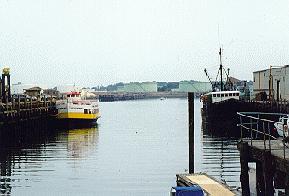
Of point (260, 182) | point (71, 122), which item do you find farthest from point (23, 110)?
Result: point (260, 182)

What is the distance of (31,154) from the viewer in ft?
153

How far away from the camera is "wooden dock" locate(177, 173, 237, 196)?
19.0 meters

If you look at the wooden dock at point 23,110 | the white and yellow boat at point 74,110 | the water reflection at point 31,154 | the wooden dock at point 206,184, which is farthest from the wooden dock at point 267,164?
the white and yellow boat at point 74,110

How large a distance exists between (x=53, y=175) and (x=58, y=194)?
6.31 meters

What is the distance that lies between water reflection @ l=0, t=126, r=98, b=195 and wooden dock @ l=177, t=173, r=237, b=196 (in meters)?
10.6

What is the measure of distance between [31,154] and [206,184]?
29.2 meters

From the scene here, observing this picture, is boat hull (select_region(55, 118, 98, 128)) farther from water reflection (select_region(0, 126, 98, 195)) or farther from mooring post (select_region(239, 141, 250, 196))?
mooring post (select_region(239, 141, 250, 196))

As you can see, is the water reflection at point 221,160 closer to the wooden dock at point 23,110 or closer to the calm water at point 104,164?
the calm water at point 104,164

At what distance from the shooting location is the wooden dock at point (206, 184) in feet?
62.4

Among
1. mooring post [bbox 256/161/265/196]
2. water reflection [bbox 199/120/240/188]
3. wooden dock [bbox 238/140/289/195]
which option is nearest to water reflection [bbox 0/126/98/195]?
water reflection [bbox 199/120/240/188]

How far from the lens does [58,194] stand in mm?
27938

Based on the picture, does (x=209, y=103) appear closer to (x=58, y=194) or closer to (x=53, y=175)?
(x=53, y=175)

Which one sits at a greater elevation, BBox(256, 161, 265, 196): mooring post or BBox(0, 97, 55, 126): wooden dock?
BBox(0, 97, 55, 126): wooden dock

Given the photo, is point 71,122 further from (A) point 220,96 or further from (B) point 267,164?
(B) point 267,164
